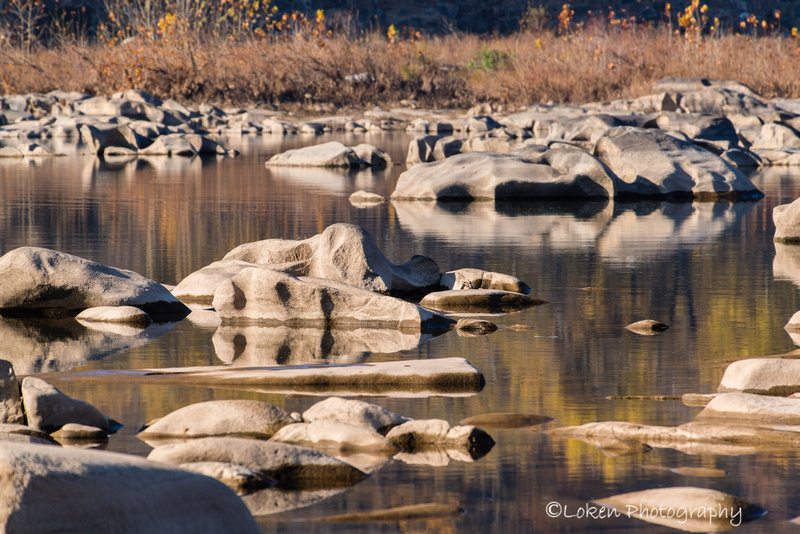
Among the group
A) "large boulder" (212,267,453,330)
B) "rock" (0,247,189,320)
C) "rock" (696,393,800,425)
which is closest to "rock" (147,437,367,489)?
"rock" (696,393,800,425)

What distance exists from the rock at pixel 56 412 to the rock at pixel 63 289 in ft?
7.75

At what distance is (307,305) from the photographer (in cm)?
616

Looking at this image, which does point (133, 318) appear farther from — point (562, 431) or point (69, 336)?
point (562, 431)

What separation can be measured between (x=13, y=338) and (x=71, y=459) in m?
3.23

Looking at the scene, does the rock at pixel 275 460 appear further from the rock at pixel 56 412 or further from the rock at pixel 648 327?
the rock at pixel 648 327

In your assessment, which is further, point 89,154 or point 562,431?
point 89,154

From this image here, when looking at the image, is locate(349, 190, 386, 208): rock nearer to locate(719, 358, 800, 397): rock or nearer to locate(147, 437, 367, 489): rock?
locate(719, 358, 800, 397): rock

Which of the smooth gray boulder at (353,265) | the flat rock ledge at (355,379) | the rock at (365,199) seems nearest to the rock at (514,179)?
the rock at (365,199)

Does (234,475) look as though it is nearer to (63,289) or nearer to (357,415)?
(357,415)

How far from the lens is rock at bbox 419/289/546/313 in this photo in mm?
6578

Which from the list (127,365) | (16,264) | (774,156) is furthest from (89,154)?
(127,365)

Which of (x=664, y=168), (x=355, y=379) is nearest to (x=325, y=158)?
(x=664, y=168)

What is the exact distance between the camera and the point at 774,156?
62.3ft

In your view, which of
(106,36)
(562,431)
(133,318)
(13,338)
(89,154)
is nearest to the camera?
(562,431)
